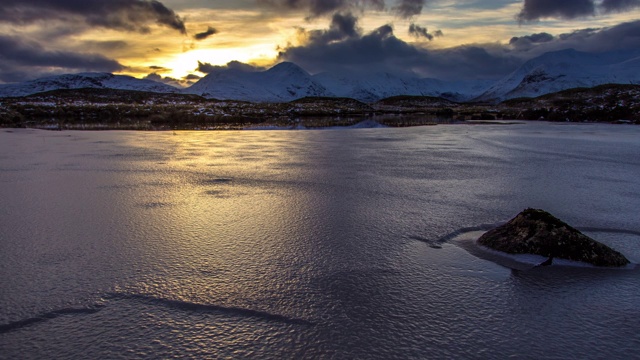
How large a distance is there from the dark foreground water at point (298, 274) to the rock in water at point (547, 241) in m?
0.29

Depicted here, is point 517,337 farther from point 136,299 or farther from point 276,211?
point 276,211

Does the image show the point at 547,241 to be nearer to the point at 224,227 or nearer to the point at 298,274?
the point at 298,274

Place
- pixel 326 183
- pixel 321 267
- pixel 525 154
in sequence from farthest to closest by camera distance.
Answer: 1. pixel 525 154
2. pixel 326 183
3. pixel 321 267

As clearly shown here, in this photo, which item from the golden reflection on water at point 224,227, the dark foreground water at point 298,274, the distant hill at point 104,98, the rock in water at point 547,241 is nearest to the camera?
the dark foreground water at point 298,274

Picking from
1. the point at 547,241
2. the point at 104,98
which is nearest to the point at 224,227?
the point at 547,241

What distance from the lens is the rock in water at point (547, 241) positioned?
5121 mm

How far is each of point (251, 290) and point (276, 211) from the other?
327cm

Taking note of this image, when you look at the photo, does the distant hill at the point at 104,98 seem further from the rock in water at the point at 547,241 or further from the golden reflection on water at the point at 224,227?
the rock in water at the point at 547,241

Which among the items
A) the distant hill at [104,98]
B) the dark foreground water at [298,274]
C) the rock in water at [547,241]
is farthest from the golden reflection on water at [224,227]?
the distant hill at [104,98]

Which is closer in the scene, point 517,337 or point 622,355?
point 622,355

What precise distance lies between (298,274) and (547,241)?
349 centimetres

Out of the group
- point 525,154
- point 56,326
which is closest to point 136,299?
point 56,326

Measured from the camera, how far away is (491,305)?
4.04 m

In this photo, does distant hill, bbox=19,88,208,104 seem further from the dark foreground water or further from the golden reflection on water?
the dark foreground water
